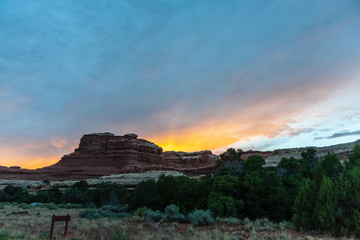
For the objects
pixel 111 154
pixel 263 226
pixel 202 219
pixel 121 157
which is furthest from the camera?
pixel 111 154

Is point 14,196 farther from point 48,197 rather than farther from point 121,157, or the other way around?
point 121,157

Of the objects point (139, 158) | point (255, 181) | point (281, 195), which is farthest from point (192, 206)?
point (139, 158)

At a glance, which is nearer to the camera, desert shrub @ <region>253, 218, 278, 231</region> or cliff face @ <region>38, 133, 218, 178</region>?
desert shrub @ <region>253, 218, 278, 231</region>

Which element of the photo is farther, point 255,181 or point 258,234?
point 255,181

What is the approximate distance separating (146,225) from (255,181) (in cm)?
822

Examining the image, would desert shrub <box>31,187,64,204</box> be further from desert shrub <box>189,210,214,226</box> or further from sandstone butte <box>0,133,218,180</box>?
sandstone butte <box>0,133,218,180</box>

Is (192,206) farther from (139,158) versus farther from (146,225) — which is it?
(139,158)

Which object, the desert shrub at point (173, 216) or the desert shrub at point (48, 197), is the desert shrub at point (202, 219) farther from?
the desert shrub at point (48, 197)

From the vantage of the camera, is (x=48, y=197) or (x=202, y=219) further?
(x=48, y=197)

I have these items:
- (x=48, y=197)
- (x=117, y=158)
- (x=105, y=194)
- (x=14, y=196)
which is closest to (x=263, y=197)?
(x=105, y=194)

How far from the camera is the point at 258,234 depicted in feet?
35.2

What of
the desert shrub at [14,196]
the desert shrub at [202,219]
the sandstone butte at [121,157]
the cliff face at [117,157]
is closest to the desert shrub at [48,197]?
the desert shrub at [14,196]

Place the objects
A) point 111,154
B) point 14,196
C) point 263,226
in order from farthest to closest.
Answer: point 111,154, point 14,196, point 263,226

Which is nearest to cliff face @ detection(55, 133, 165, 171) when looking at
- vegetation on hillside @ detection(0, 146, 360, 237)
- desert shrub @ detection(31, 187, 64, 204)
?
desert shrub @ detection(31, 187, 64, 204)
